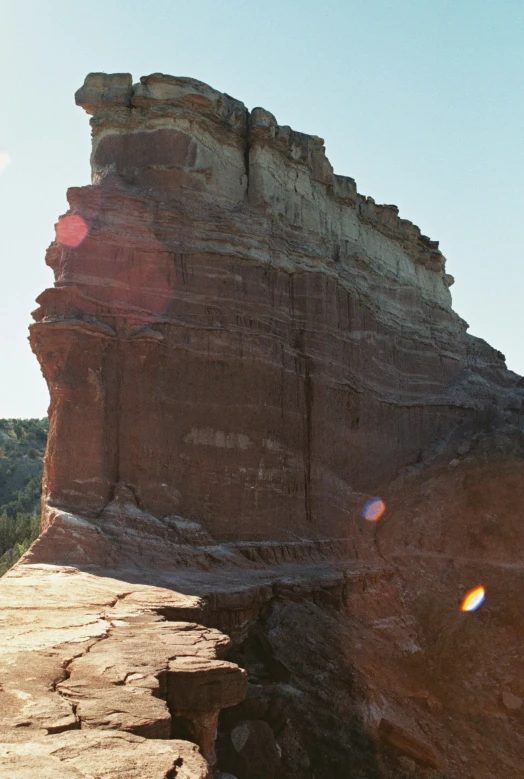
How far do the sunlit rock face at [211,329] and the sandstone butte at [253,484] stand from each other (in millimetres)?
71

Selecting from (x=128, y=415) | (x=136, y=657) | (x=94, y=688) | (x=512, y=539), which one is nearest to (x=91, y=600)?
(x=136, y=657)

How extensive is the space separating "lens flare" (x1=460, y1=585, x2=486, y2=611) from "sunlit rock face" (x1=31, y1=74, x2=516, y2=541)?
4.39 m

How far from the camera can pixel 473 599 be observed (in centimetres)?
2511

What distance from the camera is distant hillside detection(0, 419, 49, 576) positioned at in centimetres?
4494

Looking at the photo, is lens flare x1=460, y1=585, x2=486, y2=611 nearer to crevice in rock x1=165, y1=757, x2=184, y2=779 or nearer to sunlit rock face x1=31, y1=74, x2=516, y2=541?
sunlit rock face x1=31, y1=74, x2=516, y2=541

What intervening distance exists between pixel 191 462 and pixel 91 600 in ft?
28.6

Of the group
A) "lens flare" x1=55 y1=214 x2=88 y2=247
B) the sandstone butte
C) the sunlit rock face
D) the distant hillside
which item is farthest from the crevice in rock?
the distant hillside

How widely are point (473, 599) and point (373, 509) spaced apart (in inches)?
187

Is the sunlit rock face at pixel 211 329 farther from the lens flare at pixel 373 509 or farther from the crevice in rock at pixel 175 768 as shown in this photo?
the crevice in rock at pixel 175 768

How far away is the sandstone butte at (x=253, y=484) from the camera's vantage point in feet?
41.3

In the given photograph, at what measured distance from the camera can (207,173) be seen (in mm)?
24812

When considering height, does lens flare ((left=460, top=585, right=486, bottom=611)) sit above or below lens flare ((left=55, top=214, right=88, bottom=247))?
below

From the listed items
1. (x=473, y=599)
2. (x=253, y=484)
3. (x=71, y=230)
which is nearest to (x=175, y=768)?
(x=253, y=484)

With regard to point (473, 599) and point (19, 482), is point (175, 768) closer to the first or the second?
point (473, 599)
